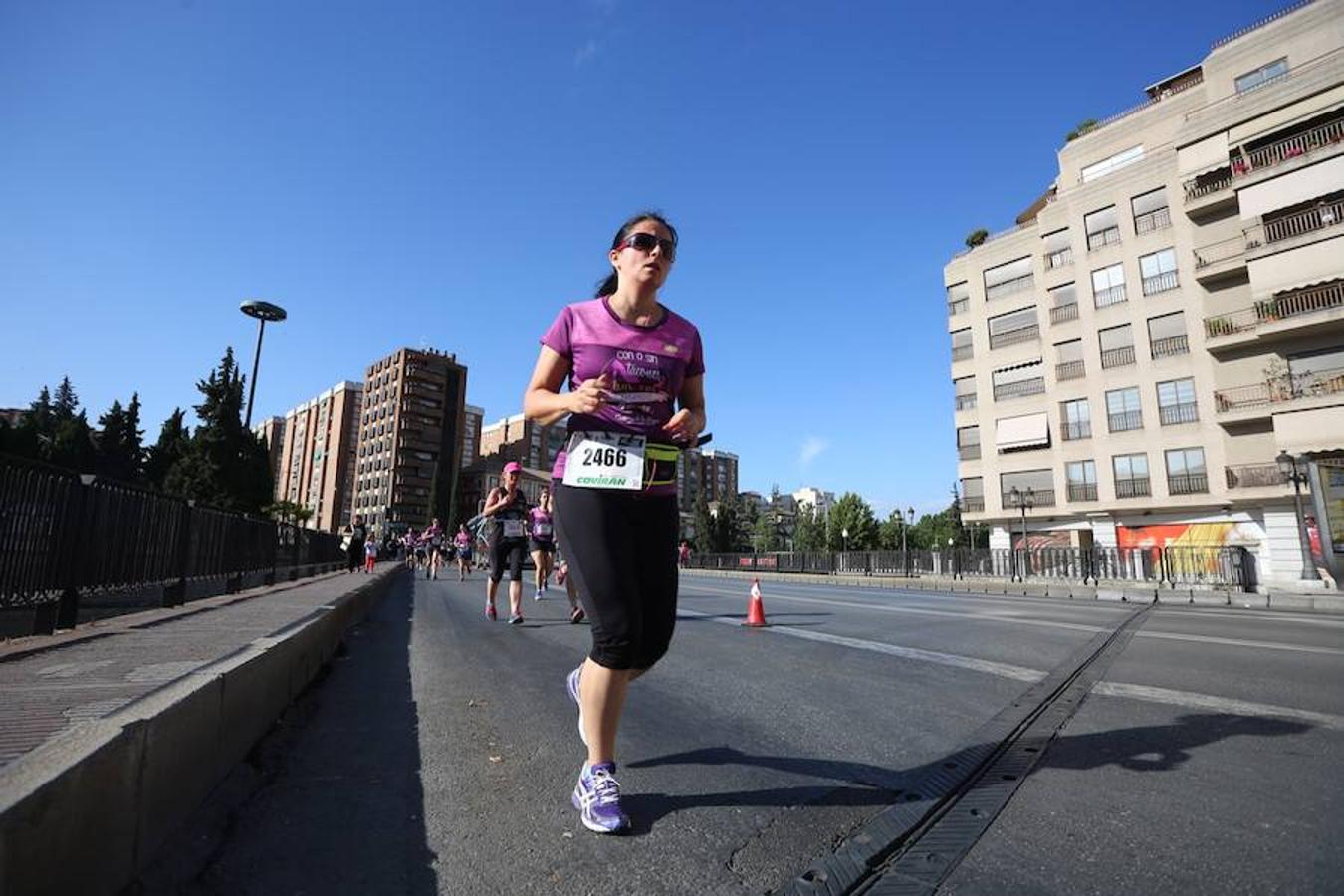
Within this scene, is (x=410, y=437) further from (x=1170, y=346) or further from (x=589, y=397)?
(x=589, y=397)

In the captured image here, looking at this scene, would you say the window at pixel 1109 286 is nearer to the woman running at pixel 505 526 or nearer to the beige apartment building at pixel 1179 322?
the beige apartment building at pixel 1179 322

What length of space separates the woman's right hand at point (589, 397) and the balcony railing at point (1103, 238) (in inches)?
1559

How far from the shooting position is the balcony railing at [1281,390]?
26.2m

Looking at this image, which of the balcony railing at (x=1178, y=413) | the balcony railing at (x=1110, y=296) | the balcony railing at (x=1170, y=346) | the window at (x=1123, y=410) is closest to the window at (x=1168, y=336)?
the balcony railing at (x=1170, y=346)

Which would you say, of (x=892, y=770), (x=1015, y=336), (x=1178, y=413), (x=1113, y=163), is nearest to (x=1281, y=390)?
(x=1178, y=413)

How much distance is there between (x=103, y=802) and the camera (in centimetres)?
154

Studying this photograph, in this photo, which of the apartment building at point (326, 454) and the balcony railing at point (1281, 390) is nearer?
the balcony railing at point (1281, 390)

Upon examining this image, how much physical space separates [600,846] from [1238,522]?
3695cm

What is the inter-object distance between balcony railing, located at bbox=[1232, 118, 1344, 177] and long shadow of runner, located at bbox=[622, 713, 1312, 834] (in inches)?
1366

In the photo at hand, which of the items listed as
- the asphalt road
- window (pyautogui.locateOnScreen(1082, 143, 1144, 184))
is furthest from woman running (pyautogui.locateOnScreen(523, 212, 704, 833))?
window (pyautogui.locateOnScreen(1082, 143, 1144, 184))

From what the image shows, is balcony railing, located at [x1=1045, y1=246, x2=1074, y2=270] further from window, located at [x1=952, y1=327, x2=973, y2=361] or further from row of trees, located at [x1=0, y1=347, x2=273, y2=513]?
row of trees, located at [x1=0, y1=347, x2=273, y2=513]

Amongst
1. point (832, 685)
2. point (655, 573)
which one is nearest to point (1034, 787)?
point (655, 573)

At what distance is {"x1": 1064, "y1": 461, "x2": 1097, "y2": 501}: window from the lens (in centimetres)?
3350

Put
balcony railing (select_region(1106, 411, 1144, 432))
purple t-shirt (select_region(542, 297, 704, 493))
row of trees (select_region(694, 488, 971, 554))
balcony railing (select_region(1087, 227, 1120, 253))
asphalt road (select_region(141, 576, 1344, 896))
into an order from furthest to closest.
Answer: row of trees (select_region(694, 488, 971, 554)) → balcony railing (select_region(1087, 227, 1120, 253)) → balcony railing (select_region(1106, 411, 1144, 432)) → purple t-shirt (select_region(542, 297, 704, 493)) → asphalt road (select_region(141, 576, 1344, 896))
